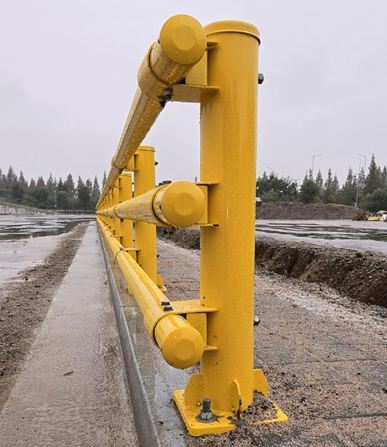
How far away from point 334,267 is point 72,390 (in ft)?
16.5

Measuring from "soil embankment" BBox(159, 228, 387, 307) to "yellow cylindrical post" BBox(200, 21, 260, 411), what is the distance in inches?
160

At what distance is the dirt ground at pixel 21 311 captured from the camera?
304cm

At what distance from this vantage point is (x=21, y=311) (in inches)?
182

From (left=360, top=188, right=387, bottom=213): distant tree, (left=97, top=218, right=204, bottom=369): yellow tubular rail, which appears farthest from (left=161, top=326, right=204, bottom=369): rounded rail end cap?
(left=360, top=188, right=387, bottom=213): distant tree

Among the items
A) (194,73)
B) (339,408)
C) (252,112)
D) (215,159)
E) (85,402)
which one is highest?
(194,73)

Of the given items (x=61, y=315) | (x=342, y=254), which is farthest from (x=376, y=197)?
(x=61, y=315)

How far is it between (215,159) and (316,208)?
5431 cm

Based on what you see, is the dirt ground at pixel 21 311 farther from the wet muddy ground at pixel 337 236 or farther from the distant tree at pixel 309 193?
the distant tree at pixel 309 193

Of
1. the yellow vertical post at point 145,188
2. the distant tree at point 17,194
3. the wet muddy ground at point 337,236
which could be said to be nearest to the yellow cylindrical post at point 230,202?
the yellow vertical post at point 145,188

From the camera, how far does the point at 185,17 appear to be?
4.01ft

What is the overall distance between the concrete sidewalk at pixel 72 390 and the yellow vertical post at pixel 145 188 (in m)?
0.79

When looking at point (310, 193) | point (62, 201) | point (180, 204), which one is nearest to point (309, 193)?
point (310, 193)

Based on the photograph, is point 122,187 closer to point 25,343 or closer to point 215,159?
point 25,343

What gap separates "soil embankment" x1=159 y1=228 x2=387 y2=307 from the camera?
531 centimetres
